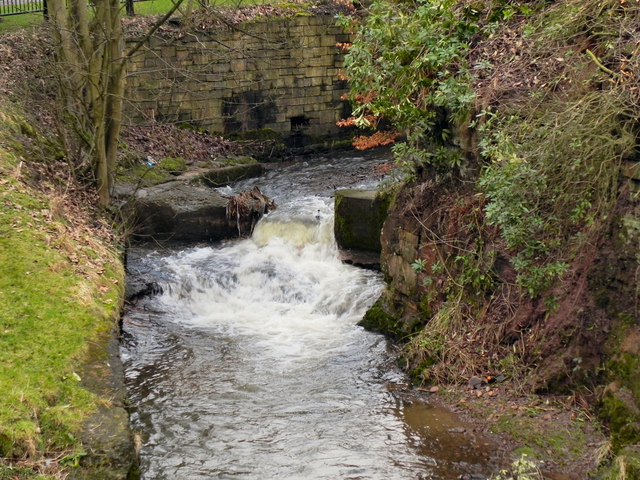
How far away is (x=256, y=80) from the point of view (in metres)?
19.7

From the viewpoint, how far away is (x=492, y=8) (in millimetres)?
8828

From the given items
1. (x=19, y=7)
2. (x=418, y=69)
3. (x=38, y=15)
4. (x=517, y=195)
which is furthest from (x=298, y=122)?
(x=517, y=195)

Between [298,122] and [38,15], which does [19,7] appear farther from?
[298,122]

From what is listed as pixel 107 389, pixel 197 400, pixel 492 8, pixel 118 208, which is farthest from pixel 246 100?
pixel 107 389

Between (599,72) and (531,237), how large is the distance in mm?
1680

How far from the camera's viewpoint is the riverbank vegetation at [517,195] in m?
6.76

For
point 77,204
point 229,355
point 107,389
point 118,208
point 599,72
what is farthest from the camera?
point 118,208

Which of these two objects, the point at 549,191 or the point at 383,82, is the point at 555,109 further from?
the point at 383,82

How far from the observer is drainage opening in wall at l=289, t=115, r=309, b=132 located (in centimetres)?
2039

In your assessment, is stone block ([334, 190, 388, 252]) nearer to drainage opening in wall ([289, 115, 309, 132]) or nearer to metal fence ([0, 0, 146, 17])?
drainage opening in wall ([289, 115, 309, 132])

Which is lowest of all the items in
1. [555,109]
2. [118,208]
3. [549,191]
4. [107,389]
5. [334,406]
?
[334,406]

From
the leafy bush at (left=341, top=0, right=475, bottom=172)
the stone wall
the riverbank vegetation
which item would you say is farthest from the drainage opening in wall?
the leafy bush at (left=341, top=0, right=475, bottom=172)

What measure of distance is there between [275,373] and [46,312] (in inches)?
105

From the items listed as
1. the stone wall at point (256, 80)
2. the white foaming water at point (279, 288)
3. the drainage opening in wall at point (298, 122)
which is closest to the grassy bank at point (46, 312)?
the white foaming water at point (279, 288)
